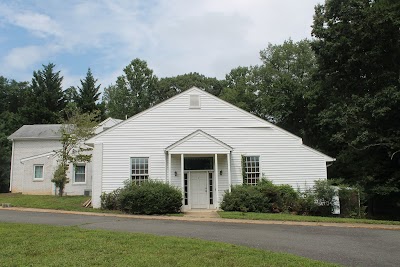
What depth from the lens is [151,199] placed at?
60.8ft

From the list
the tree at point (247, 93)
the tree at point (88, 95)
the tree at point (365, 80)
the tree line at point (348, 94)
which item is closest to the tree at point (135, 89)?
the tree at point (88, 95)

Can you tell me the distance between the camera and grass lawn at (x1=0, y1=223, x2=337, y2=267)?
7.29 metres

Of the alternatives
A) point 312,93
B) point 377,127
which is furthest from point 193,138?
point 312,93

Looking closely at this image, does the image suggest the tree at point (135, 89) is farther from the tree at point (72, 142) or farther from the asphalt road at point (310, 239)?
the asphalt road at point (310, 239)

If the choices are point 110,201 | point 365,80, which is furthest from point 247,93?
point 110,201

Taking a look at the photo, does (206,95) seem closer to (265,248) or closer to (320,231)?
(320,231)

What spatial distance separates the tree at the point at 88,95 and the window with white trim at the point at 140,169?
33378 millimetres

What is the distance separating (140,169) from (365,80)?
1799cm

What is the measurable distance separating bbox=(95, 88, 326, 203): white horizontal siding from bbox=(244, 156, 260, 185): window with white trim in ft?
0.96

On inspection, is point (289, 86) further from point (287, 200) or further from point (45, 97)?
point (45, 97)

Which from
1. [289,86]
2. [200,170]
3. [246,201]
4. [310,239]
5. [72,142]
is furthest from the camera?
[289,86]

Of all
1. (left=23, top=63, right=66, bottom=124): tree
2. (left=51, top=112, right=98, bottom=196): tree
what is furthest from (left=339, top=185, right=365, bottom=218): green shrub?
(left=23, top=63, right=66, bottom=124): tree

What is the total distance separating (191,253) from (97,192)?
14.2 metres

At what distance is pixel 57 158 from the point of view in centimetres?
3028
